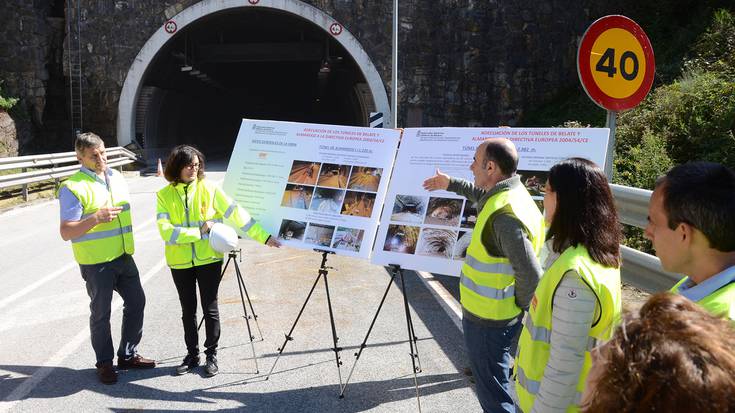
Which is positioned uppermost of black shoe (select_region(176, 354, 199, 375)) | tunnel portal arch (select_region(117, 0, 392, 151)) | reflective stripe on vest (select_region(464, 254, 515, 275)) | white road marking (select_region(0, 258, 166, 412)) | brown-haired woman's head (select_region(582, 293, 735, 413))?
tunnel portal arch (select_region(117, 0, 392, 151))

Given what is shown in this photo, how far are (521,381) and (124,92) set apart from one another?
2461 centimetres

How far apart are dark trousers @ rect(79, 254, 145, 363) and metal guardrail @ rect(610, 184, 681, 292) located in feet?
13.2

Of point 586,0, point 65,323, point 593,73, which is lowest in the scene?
point 65,323

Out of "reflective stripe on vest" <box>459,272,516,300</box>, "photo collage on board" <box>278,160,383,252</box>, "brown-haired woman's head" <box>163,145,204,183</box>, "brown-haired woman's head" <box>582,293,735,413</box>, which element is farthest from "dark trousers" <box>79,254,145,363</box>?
"brown-haired woman's head" <box>582,293,735,413</box>

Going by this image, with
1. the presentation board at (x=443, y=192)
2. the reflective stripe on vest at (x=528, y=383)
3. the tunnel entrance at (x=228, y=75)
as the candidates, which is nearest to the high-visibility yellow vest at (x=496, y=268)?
the reflective stripe on vest at (x=528, y=383)

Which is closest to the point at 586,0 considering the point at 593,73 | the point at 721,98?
the point at 721,98

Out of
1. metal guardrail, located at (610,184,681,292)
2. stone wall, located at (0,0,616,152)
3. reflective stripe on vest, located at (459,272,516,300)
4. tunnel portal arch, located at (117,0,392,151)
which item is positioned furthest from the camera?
stone wall, located at (0,0,616,152)

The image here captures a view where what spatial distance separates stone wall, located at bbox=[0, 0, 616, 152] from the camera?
23.8 metres

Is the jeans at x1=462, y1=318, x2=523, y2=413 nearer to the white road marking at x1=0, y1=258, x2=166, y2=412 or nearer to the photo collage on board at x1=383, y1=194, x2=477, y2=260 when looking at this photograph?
the photo collage on board at x1=383, y1=194, x2=477, y2=260

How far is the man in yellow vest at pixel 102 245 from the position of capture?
4773mm

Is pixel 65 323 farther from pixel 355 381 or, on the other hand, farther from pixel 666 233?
pixel 666 233

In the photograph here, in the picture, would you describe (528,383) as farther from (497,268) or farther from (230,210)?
(230,210)

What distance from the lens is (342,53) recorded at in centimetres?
2780

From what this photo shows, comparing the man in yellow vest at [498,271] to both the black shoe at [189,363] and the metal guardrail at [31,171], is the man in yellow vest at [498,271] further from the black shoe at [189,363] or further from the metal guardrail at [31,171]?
the metal guardrail at [31,171]
